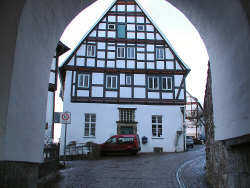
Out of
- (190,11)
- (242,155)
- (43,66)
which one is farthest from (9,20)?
(242,155)

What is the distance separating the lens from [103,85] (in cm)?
2473

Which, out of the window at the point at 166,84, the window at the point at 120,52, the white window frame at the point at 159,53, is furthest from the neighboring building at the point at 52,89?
the window at the point at 166,84

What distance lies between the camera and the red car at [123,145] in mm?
20844

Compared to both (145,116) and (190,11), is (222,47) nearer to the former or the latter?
(190,11)

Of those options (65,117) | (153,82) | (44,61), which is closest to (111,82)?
(153,82)


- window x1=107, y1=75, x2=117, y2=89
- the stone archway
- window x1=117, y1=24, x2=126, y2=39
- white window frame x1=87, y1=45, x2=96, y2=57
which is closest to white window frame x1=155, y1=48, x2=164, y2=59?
window x1=117, y1=24, x2=126, y2=39

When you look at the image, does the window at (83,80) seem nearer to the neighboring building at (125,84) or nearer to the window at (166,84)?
the neighboring building at (125,84)

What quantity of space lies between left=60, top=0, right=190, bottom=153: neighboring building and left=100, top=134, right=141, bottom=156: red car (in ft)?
9.06

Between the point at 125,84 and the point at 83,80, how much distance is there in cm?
359

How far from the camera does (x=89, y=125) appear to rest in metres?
24.1

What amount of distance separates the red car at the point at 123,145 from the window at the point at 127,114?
3.37 meters

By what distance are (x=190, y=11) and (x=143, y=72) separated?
1835cm

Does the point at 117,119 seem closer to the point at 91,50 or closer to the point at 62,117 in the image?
the point at 91,50

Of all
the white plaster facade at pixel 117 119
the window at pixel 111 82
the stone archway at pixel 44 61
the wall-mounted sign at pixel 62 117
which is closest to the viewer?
the stone archway at pixel 44 61
